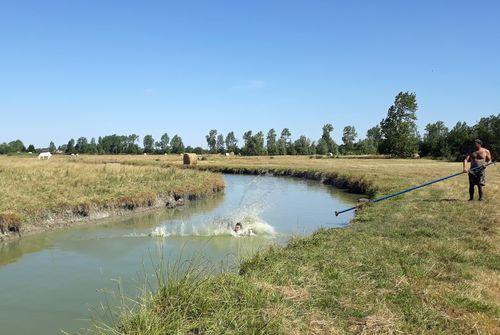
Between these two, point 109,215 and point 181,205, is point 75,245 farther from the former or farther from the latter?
point 181,205

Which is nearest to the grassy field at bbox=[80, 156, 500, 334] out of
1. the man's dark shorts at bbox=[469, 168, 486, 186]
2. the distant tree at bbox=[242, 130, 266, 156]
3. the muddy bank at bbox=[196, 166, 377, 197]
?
the man's dark shorts at bbox=[469, 168, 486, 186]

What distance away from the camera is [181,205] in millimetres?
25922

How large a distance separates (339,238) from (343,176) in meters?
26.9

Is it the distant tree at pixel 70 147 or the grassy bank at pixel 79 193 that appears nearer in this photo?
the grassy bank at pixel 79 193

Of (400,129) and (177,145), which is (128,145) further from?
(400,129)

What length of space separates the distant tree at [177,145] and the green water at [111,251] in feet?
399

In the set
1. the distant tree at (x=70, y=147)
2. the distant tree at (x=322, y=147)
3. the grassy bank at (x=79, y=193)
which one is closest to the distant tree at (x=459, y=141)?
the distant tree at (x=322, y=147)

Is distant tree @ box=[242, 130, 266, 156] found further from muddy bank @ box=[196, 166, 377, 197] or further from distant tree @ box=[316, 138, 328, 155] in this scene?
muddy bank @ box=[196, 166, 377, 197]

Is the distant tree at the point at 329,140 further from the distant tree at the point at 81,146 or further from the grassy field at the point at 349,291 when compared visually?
the grassy field at the point at 349,291

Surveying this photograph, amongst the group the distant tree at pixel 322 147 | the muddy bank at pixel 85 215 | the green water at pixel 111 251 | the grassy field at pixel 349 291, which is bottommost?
the green water at pixel 111 251

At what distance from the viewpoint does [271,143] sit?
140625mm

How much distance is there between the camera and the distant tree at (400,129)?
80.2m

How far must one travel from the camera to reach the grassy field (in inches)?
226

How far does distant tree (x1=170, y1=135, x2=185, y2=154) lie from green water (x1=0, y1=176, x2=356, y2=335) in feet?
399
